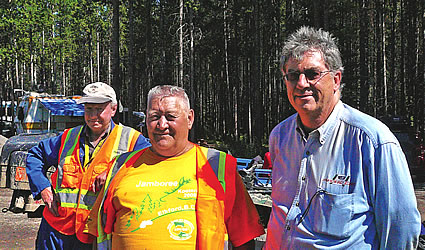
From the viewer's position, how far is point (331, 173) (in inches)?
103

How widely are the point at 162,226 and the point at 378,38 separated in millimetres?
38096

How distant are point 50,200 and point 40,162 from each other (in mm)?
410

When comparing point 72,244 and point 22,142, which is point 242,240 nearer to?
point 72,244

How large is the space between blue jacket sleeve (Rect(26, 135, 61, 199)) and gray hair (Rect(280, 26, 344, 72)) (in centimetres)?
254

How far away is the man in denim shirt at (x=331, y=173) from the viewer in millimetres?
2461

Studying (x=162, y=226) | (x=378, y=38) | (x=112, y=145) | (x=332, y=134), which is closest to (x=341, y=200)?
(x=332, y=134)

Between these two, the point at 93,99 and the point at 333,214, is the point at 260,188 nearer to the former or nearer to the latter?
the point at 93,99

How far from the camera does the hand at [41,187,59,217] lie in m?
4.12

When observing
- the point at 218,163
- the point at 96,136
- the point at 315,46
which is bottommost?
the point at 218,163

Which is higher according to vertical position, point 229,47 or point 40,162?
point 229,47

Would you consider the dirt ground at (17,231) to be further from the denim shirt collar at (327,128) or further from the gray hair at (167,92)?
the denim shirt collar at (327,128)

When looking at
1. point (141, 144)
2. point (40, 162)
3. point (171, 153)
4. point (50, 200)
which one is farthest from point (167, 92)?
point (40, 162)

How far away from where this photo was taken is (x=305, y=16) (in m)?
25.4

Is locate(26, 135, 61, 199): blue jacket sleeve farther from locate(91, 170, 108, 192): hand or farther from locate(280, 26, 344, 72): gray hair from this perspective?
locate(280, 26, 344, 72): gray hair
